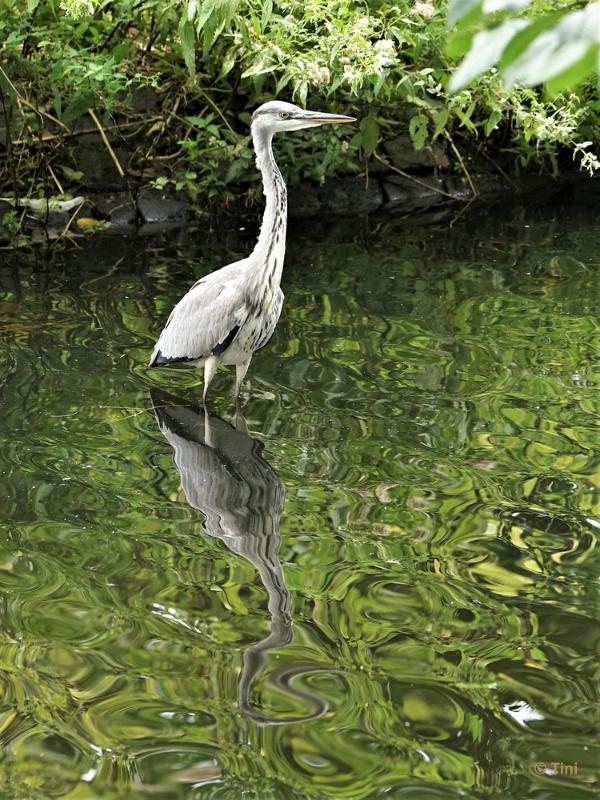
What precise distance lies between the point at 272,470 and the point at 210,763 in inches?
79.0

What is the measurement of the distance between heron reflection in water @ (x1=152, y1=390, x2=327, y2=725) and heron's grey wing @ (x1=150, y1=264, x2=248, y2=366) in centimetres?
29

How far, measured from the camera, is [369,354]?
624 centimetres

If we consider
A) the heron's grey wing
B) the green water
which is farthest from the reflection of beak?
the green water

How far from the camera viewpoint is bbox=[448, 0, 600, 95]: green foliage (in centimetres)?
139

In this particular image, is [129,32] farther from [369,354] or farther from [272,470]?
[272,470]

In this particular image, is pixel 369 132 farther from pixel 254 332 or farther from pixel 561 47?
pixel 561 47

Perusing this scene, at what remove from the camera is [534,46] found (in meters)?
1.43

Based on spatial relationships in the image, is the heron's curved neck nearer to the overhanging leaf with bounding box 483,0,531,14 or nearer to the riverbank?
the riverbank

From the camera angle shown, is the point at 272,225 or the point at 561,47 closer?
the point at 561,47

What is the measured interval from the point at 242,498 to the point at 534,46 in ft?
11.1

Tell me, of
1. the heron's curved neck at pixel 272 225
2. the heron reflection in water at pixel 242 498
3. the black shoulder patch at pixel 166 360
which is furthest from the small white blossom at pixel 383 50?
the heron reflection in water at pixel 242 498

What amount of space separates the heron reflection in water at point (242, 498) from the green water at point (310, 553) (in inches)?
0.5

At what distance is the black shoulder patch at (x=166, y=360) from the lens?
5.67m

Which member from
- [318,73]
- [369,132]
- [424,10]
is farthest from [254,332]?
[369,132]
